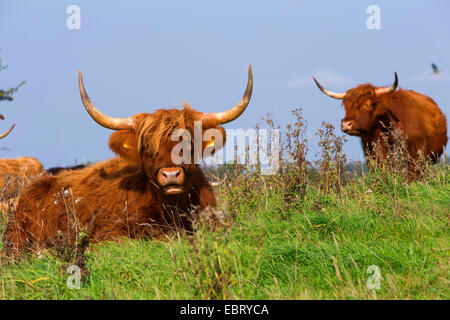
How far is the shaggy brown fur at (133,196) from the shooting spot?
5281 mm

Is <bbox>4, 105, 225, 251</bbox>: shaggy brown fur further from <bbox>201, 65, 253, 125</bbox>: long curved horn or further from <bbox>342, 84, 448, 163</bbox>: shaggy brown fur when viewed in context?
<bbox>342, 84, 448, 163</bbox>: shaggy brown fur

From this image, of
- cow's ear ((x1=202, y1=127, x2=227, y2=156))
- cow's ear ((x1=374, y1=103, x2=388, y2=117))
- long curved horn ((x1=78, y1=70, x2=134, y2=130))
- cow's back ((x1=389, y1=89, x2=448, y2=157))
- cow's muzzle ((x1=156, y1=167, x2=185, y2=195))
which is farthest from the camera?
cow's back ((x1=389, y1=89, x2=448, y2=157))

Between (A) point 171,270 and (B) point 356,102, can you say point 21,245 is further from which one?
(B) point 356,102

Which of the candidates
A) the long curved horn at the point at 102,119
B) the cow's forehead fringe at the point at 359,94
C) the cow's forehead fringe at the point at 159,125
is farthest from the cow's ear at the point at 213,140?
the cow's forehead fringe at the point at 359,94

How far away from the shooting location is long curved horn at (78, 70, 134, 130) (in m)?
5.77

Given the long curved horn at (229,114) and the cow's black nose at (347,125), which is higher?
the long curved horn at (229,114)

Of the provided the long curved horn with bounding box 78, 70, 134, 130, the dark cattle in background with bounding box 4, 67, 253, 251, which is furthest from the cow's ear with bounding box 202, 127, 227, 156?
the long curved horn with bounding box 78, 70, 134, 130

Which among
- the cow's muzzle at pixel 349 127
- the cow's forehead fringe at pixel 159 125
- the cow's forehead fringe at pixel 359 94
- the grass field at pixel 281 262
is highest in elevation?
the cow's forehead fringe at pixel 359 94

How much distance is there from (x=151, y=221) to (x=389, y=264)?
8.66 ft

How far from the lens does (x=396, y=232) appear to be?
4.77 meters

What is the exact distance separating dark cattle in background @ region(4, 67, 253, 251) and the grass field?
1.38 feet

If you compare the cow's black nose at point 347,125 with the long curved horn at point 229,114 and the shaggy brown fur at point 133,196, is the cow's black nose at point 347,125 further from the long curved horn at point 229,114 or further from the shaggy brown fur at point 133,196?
the shaggy brown fur at point 133,196

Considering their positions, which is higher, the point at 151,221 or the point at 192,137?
the point at 192,137
